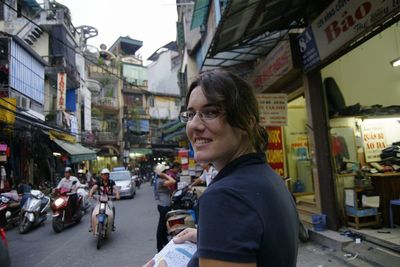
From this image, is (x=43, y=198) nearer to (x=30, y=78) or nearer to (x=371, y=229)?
(x=30, y=78)

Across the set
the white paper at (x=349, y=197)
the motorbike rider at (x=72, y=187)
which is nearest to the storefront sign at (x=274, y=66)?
the white paper at (x=349, y=197)

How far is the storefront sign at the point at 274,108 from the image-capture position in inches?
269

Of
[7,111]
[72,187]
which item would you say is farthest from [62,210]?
[7,111]

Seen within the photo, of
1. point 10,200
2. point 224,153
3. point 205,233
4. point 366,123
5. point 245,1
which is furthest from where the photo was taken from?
point 10,200

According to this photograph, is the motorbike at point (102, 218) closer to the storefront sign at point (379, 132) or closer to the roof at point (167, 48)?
the storefront sign at point (379, 132)

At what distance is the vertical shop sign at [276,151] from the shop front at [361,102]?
2.33m

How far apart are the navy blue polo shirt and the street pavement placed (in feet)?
14.5

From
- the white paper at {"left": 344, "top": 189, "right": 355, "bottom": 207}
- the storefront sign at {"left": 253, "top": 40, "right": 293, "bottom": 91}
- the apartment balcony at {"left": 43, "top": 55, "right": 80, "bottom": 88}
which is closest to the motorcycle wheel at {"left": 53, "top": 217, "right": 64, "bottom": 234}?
the storefront sign at {"left": 253, "top": 40, "right": 293, "bottom": 91}

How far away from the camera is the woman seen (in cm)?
92

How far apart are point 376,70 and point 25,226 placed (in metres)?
9.67

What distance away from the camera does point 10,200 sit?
9.59 meters

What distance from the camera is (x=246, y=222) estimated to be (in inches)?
36.6

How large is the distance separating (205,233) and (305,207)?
7476mm

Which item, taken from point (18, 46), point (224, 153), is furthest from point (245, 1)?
point (18, 46)
